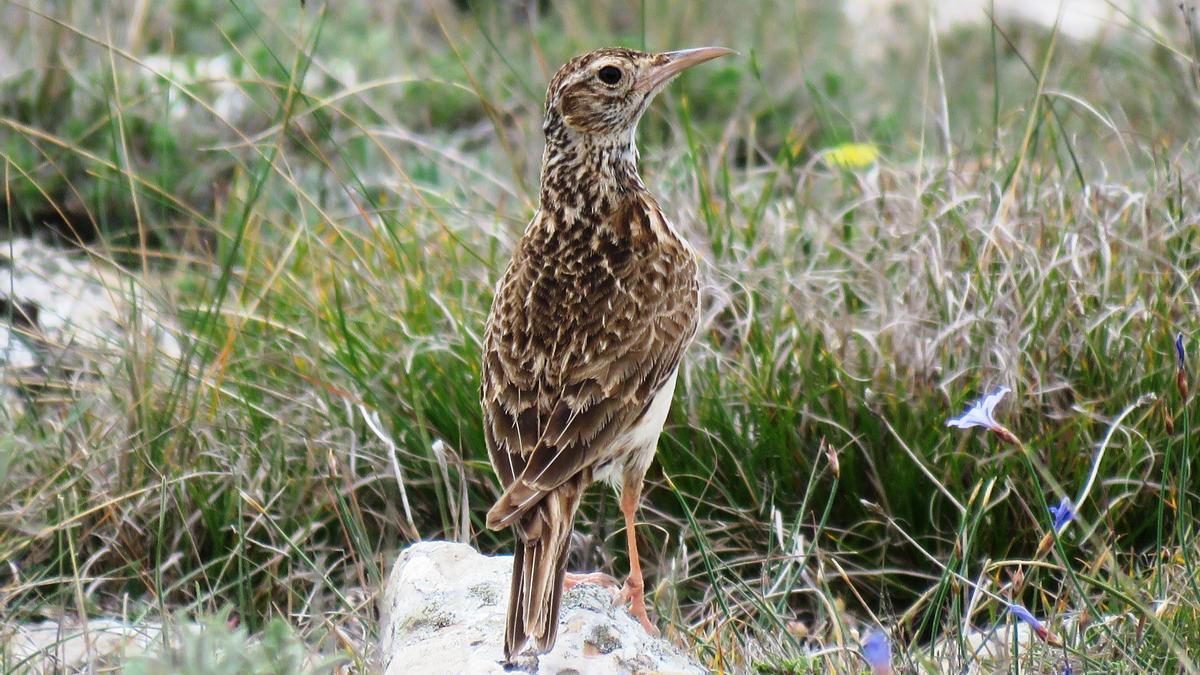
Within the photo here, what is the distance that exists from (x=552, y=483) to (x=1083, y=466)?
1.75 metres

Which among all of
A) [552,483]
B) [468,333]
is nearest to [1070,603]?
[552,483]

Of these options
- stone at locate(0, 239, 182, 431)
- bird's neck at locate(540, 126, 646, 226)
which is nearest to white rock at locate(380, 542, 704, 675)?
bird's neck at locate(540, 126, 646, 226)

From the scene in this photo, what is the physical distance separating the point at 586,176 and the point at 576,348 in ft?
1.92

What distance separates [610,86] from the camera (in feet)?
13.8

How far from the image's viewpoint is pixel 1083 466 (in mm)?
4531

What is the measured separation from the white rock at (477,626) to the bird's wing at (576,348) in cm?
25

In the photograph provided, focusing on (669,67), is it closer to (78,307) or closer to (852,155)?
(852,155)

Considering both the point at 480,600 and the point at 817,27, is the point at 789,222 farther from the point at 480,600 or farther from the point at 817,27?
the point at 817,27

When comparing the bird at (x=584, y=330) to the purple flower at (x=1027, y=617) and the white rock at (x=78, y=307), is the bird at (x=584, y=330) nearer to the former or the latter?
the purple flower at (x=1027, y=617)

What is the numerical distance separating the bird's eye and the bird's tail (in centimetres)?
115

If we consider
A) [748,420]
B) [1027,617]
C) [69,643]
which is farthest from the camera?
[748,420]

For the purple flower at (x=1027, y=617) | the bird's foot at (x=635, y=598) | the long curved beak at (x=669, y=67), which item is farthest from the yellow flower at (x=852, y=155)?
the purple flower at (x=1027, y=617)

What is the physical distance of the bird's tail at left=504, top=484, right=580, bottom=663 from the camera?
3.22m

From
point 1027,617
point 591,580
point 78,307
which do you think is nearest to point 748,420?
point 591,580
